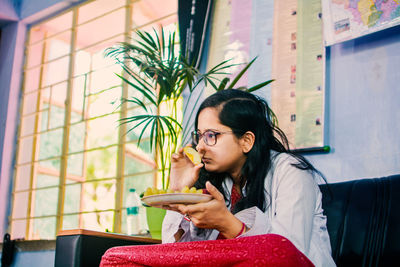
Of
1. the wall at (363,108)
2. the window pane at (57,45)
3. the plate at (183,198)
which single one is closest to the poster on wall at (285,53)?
the wall at (363,108)

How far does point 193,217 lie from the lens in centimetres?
112

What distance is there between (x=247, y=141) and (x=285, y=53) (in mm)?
1058

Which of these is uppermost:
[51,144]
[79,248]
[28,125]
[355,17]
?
[355,17]

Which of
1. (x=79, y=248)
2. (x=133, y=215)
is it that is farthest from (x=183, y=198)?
(x=133, y=215)

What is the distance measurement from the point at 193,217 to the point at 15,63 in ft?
11.6

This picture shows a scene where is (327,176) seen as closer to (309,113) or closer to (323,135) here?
(323,135)

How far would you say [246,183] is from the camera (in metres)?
1.47

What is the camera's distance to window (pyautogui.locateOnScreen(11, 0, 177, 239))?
347 centimetres

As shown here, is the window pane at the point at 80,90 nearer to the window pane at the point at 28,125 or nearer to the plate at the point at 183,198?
the window pane at the point at 28,125

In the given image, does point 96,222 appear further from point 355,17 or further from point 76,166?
point 355,17

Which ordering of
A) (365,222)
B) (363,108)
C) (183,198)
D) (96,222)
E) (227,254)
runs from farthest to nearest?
(96,222) → (363,108) → (365,222) → (183,198) → (227,254)

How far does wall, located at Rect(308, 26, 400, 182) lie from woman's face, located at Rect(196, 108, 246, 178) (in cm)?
81

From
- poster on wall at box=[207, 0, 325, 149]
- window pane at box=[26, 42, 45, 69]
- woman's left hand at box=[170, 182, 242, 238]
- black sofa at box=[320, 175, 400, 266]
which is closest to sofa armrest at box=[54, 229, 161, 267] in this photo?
woman's left hand at box=[170, 182, 242, 238]

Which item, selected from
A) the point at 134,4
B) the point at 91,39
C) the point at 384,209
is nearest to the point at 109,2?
the point at 134,4
